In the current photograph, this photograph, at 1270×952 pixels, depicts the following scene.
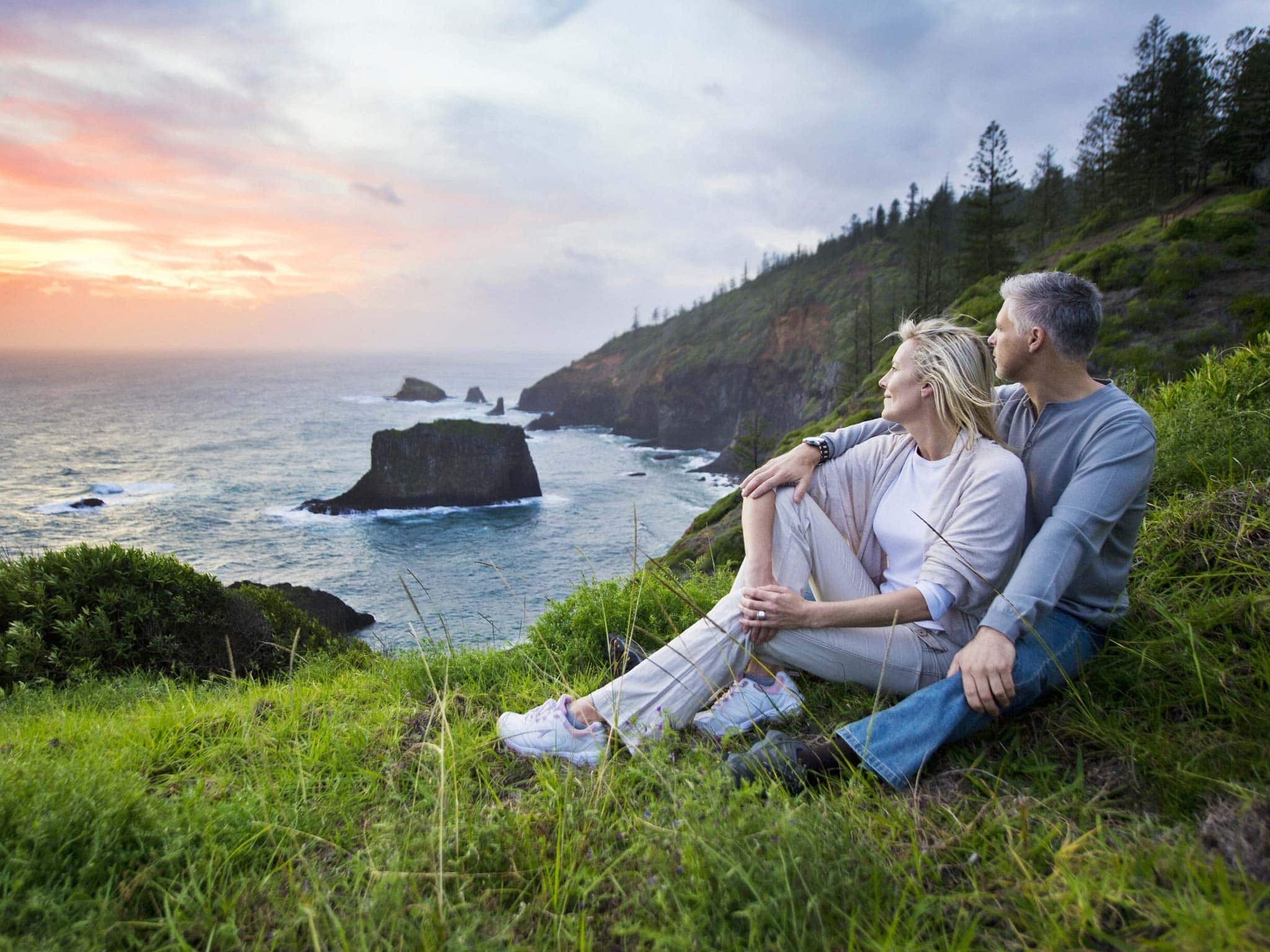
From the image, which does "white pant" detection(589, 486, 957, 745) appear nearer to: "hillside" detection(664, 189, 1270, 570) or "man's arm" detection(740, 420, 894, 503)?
"man's arm" detection(740, 420, 894, 503)

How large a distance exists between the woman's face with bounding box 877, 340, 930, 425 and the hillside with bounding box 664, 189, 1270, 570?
1366 centimetres

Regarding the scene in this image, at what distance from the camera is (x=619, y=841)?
7.31 ft

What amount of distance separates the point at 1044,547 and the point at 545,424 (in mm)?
98684

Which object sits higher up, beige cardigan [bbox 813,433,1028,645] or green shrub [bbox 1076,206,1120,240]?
green shrub [bbox 1076,206,1120,240]

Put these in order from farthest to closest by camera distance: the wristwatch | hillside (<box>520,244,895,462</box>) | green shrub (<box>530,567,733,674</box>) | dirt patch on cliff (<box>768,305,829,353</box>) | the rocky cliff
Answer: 1. dirt patch on cliff (<box>768,305,829,353</box>)
2. the rocky cliff
3. hillside (<box>520,244,895,462</box>)
4. green shrub (<box>530,567,733,674</box>)
5. the wristwatch

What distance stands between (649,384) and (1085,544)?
9260 centimetres

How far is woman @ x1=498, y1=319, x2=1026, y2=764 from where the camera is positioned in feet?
9.34

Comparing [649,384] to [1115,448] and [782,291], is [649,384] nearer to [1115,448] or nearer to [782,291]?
[782,291]

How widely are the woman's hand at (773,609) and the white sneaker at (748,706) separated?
31 centimetres

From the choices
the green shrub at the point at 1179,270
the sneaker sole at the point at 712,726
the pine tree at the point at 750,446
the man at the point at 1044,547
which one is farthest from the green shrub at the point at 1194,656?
the pine tree at the point at 750,446

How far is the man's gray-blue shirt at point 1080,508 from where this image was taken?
2.64 meters

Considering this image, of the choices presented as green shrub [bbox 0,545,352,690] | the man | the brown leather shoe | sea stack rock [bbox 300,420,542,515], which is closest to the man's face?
the man

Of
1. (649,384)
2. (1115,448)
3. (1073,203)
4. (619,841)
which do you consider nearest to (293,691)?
(619,841)

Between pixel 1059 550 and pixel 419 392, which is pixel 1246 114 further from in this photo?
pixel 419 392
